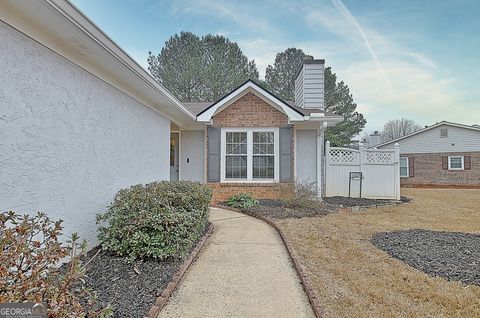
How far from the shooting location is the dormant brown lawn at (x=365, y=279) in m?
3.03

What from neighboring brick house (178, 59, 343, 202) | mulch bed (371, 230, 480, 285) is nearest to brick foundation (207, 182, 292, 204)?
neighboring brick house (178, 59, 343, 202)

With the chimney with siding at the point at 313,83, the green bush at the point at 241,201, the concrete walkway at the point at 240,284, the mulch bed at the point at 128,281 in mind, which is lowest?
the concrete walkway at the point at 240,284

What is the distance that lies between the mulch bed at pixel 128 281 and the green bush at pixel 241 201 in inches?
203

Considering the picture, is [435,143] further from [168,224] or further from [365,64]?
[168,224]

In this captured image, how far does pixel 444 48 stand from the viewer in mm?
11891

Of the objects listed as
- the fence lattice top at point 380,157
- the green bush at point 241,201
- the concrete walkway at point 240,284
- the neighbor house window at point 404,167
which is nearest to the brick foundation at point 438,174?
the neighbor house window at point 404,167

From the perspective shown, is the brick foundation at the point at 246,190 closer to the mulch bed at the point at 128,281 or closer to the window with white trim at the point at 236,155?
the window with white trim at the point at 236,155

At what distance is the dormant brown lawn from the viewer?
303 cm

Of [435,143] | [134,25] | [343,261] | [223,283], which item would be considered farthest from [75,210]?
[435,143]

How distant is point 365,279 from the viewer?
376 centimetres

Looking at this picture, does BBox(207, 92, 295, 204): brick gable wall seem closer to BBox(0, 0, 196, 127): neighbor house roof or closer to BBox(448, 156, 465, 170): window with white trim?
Result: BBox(0, 0, 196, 127): neighbor house roof

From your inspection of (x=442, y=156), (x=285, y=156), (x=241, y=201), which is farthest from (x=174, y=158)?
(x=442, y=156)

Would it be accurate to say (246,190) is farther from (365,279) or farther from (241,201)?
(365,279)

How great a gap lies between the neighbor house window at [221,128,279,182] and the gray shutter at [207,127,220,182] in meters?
0.19
